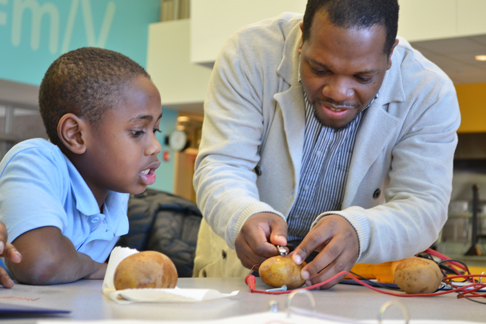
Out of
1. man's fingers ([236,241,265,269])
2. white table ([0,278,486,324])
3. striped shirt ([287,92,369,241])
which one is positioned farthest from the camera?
striped shirt ([287,92,369,241])

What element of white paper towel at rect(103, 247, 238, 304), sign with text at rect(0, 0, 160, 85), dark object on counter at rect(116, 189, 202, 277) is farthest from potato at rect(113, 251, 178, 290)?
sign with text at rect(0, 0, 160, 85)

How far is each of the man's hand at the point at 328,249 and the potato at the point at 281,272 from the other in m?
0.01

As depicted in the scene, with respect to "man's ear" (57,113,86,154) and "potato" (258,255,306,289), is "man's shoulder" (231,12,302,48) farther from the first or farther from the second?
"potato" (258,255,306,289)

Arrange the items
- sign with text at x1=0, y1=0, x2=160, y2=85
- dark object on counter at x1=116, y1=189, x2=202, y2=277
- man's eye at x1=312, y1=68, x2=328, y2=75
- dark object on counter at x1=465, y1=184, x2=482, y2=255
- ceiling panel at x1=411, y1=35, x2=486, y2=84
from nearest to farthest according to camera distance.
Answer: man's eye at x1=312, y1=68, x2=328, y2=75
dark object on counter at x1=116, y1=189, x2=202, y2=277
ceiling panel at x1=411, y1=35, x2=486, y2=84
sign with text at x1=0, y1=0, x2=160, y2=85
dark object on counter at x1=465, y1=184, x2=482, y2=255

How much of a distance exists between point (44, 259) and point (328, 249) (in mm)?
501

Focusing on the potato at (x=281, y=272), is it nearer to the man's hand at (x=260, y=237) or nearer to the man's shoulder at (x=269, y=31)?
the man's hand at (x=260, y=237)

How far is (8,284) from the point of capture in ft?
2.81

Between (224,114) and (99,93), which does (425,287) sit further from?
(99,93)

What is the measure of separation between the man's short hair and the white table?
53cm

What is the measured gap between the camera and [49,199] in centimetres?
102

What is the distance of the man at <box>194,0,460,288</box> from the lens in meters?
1.12

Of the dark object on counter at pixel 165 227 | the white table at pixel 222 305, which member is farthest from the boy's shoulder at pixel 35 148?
the dark object on counter at pixel 165 227

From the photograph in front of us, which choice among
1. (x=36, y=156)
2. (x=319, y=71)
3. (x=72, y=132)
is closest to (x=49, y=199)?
(x=36, y=156)

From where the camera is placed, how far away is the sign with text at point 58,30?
5.64 meters
